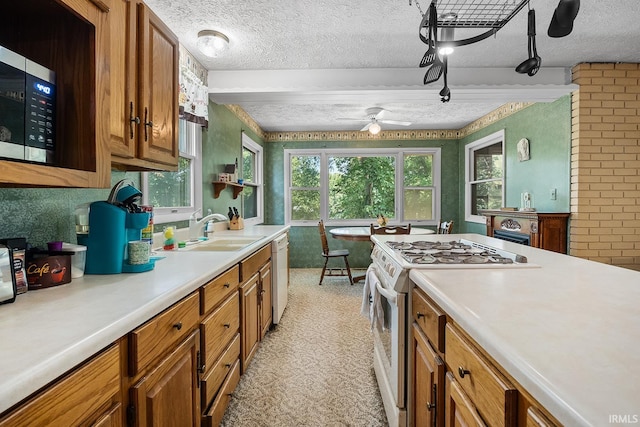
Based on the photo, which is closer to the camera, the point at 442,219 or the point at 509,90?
the point at 509,90

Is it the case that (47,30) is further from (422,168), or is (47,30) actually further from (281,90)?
(422,168)

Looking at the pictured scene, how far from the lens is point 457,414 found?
0.97m

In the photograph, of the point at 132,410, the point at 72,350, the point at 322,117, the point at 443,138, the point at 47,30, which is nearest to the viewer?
the point at 72,350

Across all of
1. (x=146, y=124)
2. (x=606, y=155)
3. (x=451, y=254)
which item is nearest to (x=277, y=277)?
(x=451, y=254)

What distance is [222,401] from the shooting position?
170 centimetres

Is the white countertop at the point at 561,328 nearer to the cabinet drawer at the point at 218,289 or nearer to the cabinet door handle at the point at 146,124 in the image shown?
the cabinet drawer at the point at 218,289

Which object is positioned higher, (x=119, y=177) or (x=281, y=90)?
(x=281, y=90)

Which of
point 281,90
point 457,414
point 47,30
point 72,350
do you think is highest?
point 281,90

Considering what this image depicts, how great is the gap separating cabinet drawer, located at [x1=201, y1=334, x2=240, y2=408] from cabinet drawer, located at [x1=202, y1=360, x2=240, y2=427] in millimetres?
41

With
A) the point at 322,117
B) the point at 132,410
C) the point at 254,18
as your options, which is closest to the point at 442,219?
the point at 322,117

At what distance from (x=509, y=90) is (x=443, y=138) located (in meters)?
2.56

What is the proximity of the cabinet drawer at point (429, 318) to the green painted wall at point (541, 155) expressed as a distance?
2.75 meters

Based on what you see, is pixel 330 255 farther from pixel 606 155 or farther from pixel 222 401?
pixel 606 155

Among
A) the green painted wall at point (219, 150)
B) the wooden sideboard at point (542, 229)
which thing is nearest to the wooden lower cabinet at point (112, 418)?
the green painted wall at point (219, 150)
